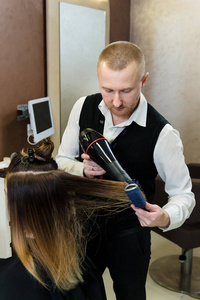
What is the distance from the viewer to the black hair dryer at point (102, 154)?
130 cm

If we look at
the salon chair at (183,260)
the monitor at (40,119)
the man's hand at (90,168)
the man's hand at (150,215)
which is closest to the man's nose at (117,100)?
the man's hand at (90,168)

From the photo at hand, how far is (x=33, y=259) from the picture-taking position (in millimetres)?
1349

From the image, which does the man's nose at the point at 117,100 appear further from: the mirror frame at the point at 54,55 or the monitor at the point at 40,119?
the mirror frame at the point at 54,55

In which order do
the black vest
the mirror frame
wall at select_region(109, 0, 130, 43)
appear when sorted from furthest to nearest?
1. wall at select_region(109, 0, 130, 43)
2. the mirror frame
3. the black vest

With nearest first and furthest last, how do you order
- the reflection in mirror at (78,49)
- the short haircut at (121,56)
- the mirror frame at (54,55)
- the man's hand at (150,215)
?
1. the man's hand at (150,215)
2. the short haircut at (121,56)
3. the mirror frame at (54,55)
4. the reflection in mirror at (78,49)

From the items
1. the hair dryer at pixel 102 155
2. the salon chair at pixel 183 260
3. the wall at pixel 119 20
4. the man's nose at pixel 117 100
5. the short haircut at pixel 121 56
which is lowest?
the salon chair at pixel 183 260

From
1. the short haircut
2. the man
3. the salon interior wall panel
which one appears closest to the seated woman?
the man

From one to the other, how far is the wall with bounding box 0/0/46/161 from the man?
45.0 inches

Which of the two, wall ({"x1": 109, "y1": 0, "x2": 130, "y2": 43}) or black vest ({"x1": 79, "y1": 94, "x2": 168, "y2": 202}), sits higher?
wall ({"x1": 109, "y1": 0, "x2": 130, "y2": 43})

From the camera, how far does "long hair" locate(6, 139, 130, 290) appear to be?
1279 mm

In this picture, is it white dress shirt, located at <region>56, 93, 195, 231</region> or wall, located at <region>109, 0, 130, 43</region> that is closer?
white dress shirt, located at <region>56, 93, 195, 231</region>

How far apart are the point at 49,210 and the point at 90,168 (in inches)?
10.2

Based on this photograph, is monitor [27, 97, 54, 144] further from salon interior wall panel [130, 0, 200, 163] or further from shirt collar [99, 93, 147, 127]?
salon interior wall panel [130, 0, 200, 163]

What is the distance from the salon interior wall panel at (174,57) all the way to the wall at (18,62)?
1244 millimetres
